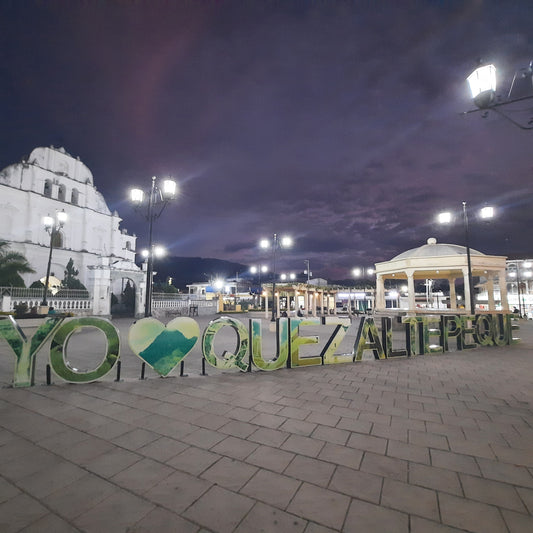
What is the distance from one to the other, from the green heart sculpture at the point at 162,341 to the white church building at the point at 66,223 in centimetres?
2093

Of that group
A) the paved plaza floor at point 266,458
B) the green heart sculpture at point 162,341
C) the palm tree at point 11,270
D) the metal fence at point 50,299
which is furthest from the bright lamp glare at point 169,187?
the palm tree at point 11,270

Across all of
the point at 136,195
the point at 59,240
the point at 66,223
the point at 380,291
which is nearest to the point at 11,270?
the point at 136,195

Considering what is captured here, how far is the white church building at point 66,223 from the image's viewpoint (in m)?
27.4

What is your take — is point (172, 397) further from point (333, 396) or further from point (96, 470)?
point (333, 396)

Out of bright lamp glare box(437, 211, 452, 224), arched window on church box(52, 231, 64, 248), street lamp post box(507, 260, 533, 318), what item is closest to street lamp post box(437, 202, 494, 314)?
bright lamp glare box(437, 211, 452, 224)

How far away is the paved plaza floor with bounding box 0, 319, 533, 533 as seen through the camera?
223 cm

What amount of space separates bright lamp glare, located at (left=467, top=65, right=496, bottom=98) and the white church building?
26.7m

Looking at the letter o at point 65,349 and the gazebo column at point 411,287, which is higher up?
the gazebo column at point 411,287

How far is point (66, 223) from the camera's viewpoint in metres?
35.2

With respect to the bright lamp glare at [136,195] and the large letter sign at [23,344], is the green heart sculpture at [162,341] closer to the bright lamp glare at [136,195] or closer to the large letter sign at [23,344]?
the large letter sign at [23,344]

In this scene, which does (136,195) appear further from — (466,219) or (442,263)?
(442,263)

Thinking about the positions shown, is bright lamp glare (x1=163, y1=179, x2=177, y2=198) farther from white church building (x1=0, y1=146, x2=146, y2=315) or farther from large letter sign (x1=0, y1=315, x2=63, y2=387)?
white church building (x1=0, y1=146, x2=146, y2=315)

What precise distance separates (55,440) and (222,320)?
3871 mm

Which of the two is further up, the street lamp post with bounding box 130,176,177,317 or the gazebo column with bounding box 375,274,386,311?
the street lamp post with bounding box 130,176,177,317
